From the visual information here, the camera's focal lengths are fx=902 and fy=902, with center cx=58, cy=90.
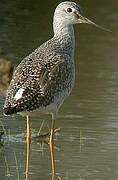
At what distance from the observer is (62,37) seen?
32.6 feet

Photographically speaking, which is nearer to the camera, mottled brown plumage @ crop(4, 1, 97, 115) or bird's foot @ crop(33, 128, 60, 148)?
mottled brown plumage @ crop(4, 1, 97, 115)

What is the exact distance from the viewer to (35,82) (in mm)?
9125

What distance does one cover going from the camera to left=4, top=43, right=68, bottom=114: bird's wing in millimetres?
8969

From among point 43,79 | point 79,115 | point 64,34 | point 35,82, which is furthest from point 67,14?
point 79,115

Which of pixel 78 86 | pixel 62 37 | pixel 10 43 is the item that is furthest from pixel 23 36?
pixel 62 37

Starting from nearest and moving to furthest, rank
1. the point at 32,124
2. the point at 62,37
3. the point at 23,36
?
the point at 62,37
the point at 32,124
the point at 23,36

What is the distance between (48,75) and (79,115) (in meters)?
3.02

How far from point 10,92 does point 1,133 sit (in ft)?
5.16

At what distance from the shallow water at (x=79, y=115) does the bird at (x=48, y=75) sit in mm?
551

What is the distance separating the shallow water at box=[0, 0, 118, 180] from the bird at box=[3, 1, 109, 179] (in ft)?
1.81

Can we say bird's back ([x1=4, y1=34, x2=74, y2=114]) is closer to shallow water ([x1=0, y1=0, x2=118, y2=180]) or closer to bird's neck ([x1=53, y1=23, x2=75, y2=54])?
bird's neck ([x1=53, y1=23, x2=75, y2=54])

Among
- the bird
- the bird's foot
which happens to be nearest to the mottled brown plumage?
the bird

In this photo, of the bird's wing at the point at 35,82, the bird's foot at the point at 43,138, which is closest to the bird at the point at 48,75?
the bird's wing at the point at 35,82

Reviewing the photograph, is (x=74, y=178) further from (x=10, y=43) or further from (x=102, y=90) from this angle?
(x=10, y=43)
